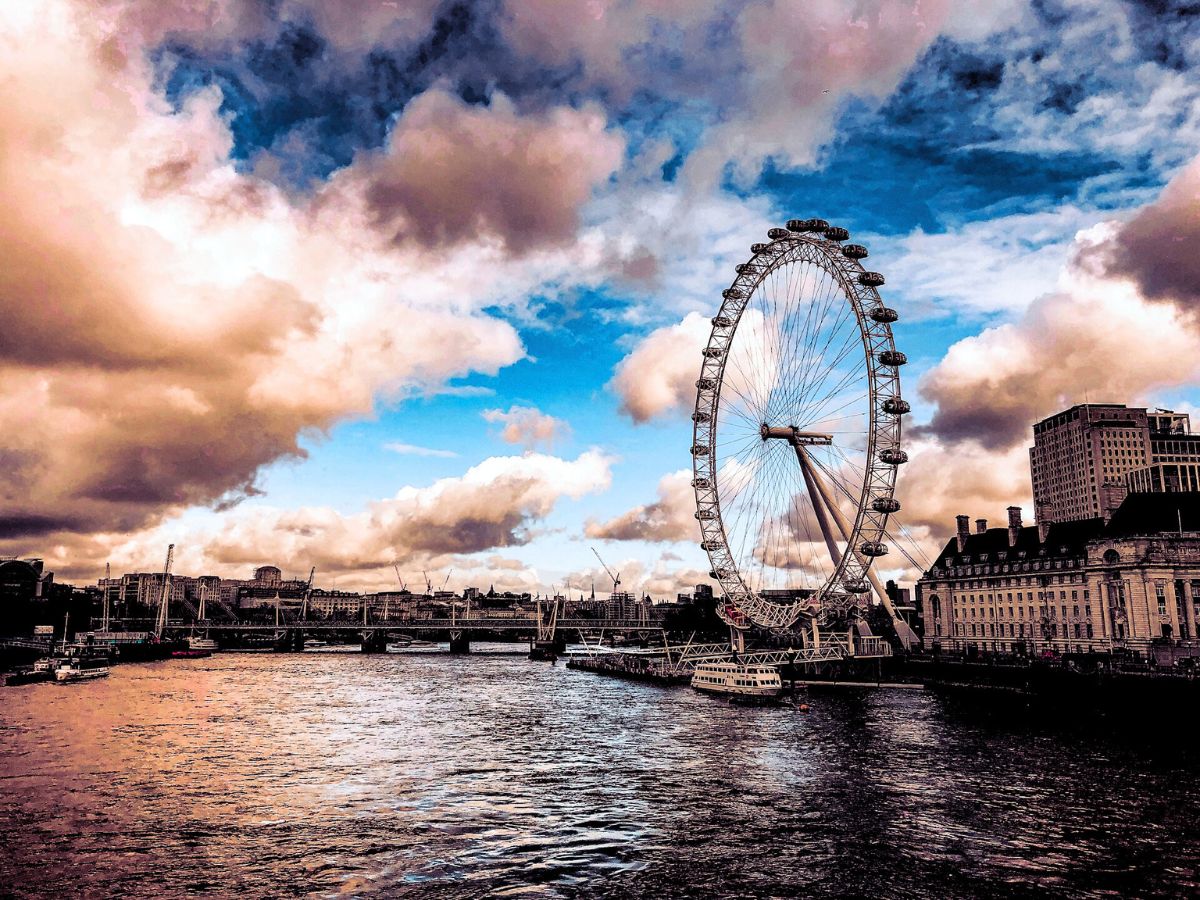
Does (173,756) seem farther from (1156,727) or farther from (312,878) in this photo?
(1156,727)

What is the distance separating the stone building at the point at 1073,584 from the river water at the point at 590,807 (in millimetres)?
36250

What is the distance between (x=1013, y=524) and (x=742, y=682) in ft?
203

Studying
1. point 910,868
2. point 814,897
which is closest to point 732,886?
point 814,897

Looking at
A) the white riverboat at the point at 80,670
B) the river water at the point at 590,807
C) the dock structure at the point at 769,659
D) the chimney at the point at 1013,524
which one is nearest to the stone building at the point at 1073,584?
the chimney at the point at 1013,524

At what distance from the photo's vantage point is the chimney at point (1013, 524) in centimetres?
13150

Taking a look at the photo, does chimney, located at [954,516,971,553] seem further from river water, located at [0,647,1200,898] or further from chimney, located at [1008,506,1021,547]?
river water, located at [0,647,1200,898]

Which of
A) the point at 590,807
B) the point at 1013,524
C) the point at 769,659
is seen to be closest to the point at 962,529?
the point at 1013,524

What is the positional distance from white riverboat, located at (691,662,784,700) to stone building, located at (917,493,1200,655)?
37.7 metres

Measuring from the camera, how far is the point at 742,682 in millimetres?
95188

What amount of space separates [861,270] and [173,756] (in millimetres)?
76791

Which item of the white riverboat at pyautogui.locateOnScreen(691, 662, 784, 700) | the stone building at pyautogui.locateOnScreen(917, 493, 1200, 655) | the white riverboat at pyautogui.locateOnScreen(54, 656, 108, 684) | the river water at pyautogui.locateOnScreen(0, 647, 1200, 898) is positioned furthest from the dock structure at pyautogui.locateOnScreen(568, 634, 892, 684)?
the white riverboat at pyautogui.locateOnScreen(54, 656, 108, 684)

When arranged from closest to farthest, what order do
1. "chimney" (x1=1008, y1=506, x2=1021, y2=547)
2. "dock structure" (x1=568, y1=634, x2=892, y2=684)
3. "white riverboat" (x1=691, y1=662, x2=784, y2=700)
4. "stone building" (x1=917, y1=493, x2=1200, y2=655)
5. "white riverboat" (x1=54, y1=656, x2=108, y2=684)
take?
"white riverboat" (x1=691, y1=662, x2=784, y2=700), "stone building" (x1=917, y1=493, x2=1200, y2=655), "dock structure" (x1=568, y1=634, x2=892, y2=684), "white riverboat" (x1=54, y1=656, x2=108, y2=684), "chimney" (x1=1008, y1=506, x2=1021, y2=547)

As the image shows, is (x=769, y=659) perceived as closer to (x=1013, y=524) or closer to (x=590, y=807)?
(x=1013, y=524)

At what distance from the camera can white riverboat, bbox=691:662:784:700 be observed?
301 ft
